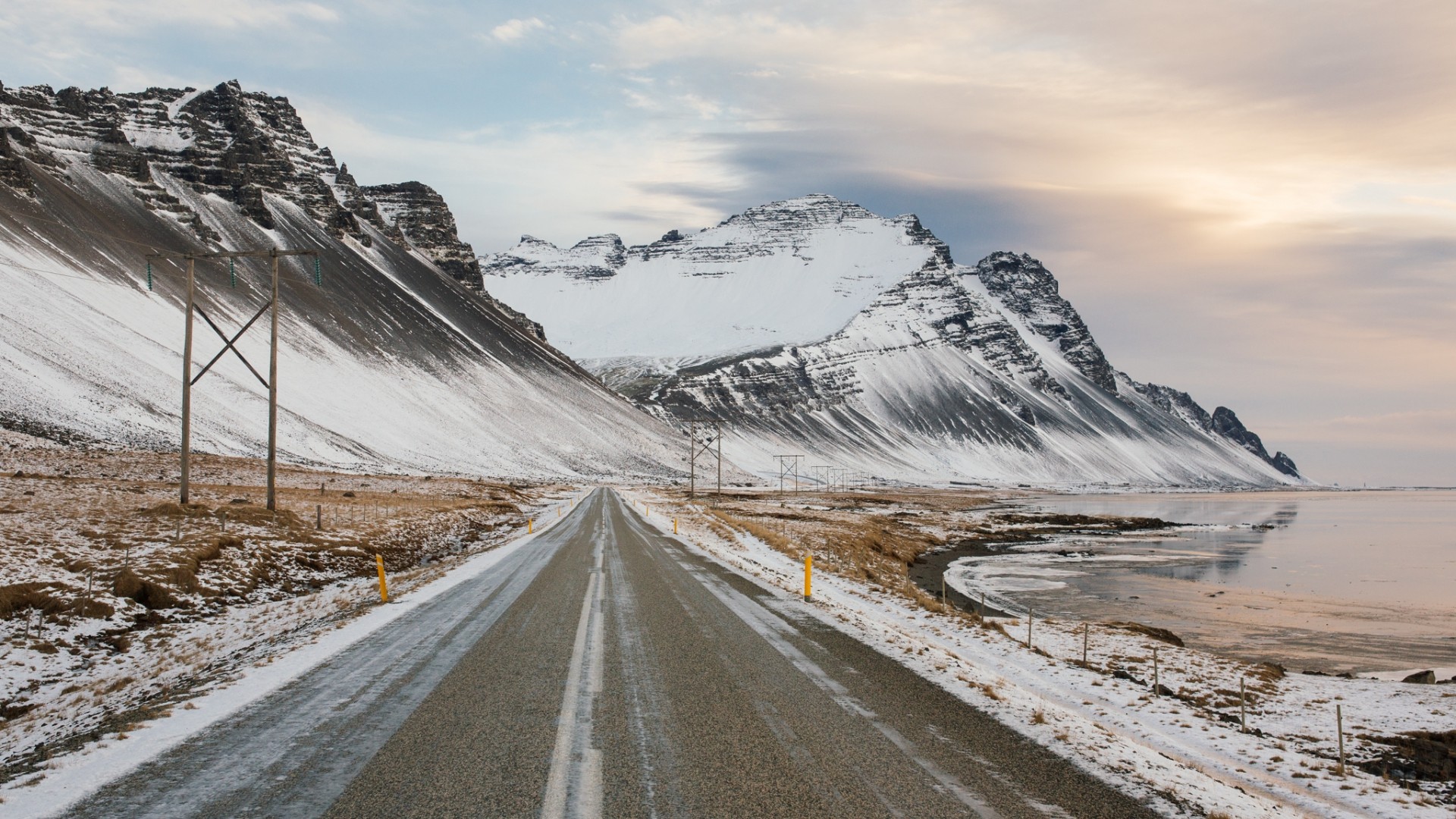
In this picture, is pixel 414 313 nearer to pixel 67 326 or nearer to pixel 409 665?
pixel 67 326

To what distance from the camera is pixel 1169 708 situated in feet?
41.2

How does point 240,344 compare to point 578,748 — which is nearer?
point 578,748

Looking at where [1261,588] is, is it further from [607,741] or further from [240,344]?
[240,344]

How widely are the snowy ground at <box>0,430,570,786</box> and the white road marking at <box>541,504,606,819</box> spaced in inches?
166

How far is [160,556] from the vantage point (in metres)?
20.2

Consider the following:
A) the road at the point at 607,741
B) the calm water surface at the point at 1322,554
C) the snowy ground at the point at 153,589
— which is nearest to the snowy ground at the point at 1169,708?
the road at the point at 607,741

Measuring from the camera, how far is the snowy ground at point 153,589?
1122cm

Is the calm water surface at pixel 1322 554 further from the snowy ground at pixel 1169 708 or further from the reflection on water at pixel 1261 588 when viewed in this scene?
the snowy ground at pixel 1169 708

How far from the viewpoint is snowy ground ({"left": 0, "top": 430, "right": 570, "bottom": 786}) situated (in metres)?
11.2

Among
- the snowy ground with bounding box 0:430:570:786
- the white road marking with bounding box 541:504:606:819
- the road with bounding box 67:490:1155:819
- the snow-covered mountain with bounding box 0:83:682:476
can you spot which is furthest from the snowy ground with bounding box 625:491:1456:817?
the snow-covered mountain with bounding box 0:83:682:476

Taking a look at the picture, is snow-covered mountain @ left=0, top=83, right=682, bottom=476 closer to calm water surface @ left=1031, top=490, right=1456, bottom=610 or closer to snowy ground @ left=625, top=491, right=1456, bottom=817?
snowy ground @ left=625, top=491, right=1456, bottom=817

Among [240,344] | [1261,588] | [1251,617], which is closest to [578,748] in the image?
[1251,617]

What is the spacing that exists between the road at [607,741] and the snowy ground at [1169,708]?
782 millimetres

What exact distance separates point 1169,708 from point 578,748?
8839mm
